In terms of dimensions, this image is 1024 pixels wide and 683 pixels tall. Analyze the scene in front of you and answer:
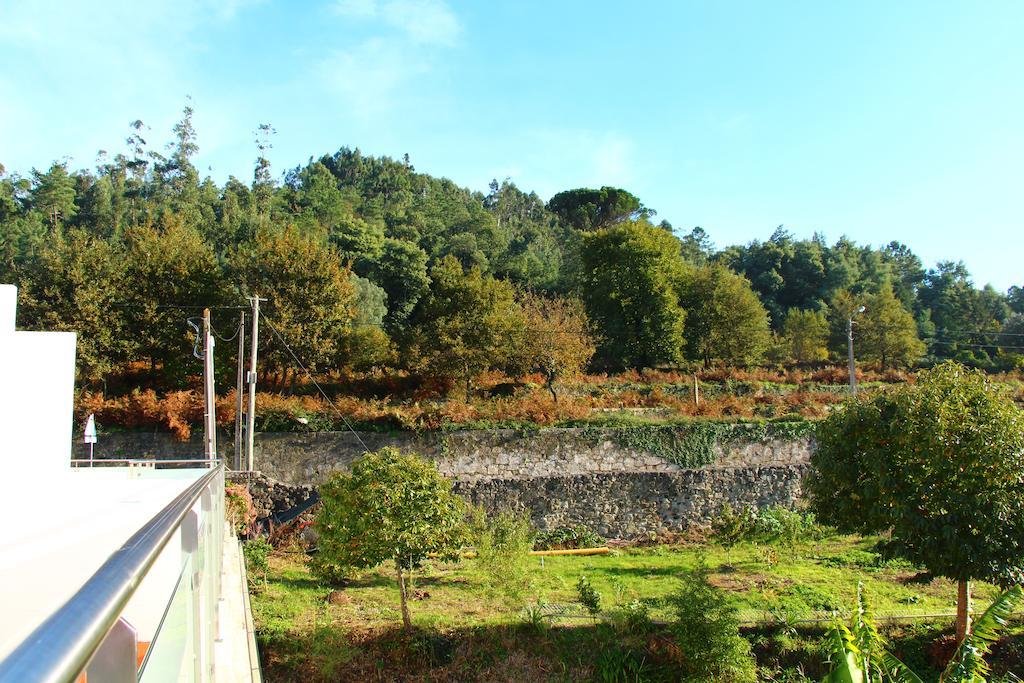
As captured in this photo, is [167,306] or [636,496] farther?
[167,306]

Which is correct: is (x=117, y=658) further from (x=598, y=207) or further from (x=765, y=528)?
(x=598, y=207)

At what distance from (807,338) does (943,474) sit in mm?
32146

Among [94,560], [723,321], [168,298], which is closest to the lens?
[94,560]

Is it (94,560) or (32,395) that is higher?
(32,395)

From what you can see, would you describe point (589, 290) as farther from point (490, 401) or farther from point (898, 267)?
point (898, 267)

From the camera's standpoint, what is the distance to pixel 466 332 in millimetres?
28875

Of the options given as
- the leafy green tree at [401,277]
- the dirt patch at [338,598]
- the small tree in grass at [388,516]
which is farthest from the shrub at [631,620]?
the leafy green tree at [401,277]

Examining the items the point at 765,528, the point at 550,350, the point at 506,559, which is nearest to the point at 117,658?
the point at 506,559

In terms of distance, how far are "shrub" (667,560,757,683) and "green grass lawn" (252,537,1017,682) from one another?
624 mm

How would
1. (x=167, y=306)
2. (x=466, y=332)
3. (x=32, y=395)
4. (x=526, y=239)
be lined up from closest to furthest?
(x=32, y=395) < (x=167, y=306) < (x=466, y=332) < (x=526, y=239)

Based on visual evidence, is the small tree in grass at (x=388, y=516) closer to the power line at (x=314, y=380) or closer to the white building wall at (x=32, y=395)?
the white building wall at (x=32, y=395)

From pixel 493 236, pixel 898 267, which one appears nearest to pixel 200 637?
pixel 493 236

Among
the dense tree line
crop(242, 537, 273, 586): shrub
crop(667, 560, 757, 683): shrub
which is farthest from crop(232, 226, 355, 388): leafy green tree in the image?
crop(667, 560, 757, 683): shrub

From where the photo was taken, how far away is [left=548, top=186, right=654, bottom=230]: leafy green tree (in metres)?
68.2
